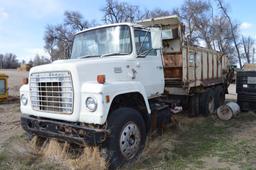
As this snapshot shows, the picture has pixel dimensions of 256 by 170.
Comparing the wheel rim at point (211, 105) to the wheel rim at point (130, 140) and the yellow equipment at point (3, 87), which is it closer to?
the wheel rim at point (130, 140)

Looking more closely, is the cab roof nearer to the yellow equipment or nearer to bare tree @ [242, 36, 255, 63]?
the yellow equipment

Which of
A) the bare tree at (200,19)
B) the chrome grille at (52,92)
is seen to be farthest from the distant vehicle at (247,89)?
the bare tree at (200,19)

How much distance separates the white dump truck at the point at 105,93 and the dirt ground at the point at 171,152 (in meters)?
0.34

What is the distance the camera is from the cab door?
18.6 ft

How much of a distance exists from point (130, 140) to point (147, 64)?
171 centimetres

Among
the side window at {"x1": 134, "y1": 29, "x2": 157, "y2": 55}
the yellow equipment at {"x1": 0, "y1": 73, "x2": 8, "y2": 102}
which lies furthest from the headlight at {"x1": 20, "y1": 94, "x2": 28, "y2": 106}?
the yellow equipment at {"x1": 0, "y1": 73, "x2": 8, "y2": 102}

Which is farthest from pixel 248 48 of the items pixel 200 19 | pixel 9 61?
pixel 9 61

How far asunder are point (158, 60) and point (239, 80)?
5585mm

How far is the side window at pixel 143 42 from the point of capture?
5668 millimetres

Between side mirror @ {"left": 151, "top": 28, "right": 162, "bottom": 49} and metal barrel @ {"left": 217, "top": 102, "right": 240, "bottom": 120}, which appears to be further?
metal barrel @ {"left": 217, "top": 102, "right": 240, "bottom": 120}

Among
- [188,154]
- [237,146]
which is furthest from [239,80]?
[188,154]

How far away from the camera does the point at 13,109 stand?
1155cm

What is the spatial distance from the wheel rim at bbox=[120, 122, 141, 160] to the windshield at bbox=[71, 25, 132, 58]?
147 centimetres

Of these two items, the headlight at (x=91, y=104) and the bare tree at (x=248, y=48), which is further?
the bare tree at (x=248, y=48)
